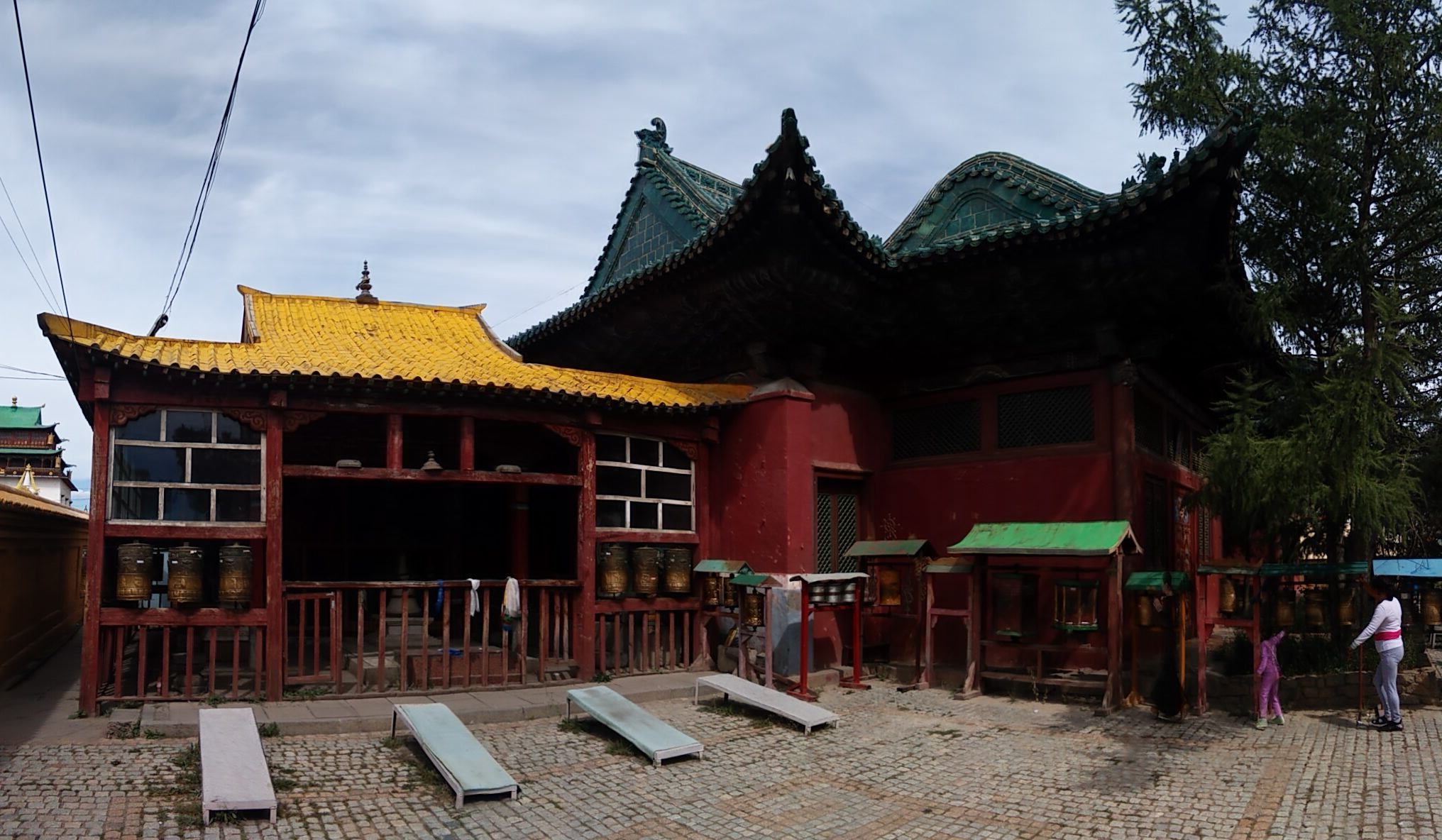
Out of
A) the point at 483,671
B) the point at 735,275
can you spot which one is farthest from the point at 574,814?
the point at 735,275

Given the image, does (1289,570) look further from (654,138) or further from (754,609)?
(654,138)

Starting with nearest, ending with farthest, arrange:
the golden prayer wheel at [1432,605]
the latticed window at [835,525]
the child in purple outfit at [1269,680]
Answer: the child in purple outfit at [1269,680] → the golden prayer wheel at [1432,605] → the latticed window at [835,525]

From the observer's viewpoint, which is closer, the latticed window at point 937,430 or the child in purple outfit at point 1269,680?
the child in purple outfit at point 1269,680

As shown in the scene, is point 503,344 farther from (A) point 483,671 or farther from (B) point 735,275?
(A) point 483,671

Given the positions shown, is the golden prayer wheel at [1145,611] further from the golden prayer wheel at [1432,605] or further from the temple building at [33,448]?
the temple building at [33,448]

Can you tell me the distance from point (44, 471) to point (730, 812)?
39438 millimetres

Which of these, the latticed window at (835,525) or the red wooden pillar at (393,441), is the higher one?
the red wooden pillar at (393,441)

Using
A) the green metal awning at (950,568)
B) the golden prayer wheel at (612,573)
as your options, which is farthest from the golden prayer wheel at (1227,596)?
the golden prayer wheel at (612,573)

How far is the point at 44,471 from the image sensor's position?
121ft

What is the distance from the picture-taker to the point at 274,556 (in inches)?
352

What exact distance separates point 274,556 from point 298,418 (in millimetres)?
1276

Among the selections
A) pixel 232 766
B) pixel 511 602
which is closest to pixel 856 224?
pixel 511 602

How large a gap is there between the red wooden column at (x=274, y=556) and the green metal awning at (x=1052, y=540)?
246 inches

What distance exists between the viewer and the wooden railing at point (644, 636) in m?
10.6
